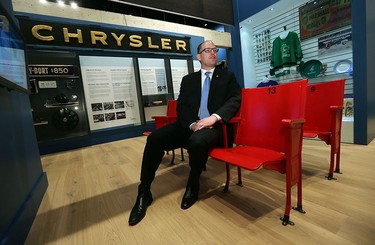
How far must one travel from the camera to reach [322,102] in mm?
2057

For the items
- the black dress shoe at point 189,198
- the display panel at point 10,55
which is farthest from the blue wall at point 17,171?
the black dress shoe at point 189,198

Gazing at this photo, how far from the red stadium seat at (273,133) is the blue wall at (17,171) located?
1.38 meters

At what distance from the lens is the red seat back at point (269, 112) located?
134 centimetres

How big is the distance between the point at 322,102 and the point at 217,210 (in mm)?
1627

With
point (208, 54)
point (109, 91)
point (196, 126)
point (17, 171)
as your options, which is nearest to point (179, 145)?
point (196, 126)

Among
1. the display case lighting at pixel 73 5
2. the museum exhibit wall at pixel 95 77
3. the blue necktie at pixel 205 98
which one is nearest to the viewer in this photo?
the blue necktie at pixel 205 98

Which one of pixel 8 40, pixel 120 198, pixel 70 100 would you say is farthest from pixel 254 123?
pixel 70 100

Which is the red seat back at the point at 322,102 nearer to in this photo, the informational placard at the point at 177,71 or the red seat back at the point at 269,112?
the red seat back at the point at 269,112

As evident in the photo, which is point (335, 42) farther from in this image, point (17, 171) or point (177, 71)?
point (17, 171)

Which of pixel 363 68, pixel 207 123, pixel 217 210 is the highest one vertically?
pixel 363 68

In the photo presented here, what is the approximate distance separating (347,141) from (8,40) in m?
4.24

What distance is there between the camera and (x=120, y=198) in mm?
1831

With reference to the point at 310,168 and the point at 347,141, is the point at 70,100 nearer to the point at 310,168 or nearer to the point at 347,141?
the point at 310,168

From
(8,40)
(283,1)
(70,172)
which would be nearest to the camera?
(8,40)
